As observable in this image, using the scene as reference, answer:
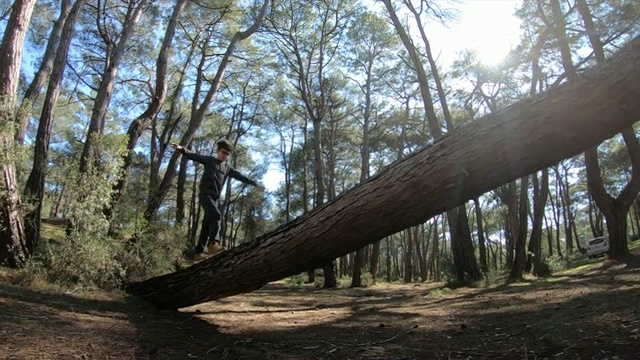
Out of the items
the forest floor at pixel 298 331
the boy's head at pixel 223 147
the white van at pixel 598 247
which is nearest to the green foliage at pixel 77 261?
the forest floor at pixel 298 331

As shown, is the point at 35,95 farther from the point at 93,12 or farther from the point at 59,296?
the point at 93,12

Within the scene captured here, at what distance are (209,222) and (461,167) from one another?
159 inches

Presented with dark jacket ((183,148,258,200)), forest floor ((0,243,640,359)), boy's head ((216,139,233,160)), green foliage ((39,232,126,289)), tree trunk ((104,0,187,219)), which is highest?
tree trunk ((104,0,187,219))

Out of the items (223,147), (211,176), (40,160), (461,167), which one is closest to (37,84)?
(40,160)

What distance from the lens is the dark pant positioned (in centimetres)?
596

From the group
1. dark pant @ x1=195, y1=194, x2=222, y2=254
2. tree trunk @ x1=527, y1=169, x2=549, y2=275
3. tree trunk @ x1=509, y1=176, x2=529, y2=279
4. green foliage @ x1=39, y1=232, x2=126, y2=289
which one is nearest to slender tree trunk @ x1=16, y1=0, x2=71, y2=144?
green foliage @ x1=39, y1=232, x2=126, y2=289

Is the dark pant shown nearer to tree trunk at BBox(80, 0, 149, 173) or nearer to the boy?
the boy

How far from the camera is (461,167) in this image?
3.14m

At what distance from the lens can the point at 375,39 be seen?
738 inches

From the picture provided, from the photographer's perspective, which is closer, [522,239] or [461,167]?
[461,167]

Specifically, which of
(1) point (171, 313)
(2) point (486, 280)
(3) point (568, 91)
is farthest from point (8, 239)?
(2) point (486, 280)

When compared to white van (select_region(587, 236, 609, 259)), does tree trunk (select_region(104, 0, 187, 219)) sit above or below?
above

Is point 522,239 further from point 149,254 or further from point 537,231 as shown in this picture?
point 149,254

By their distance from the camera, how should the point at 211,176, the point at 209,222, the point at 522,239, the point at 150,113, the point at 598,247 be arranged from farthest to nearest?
1. the point at 598,247
2. the point at 522,239
3. the point at 150,113
4. the point at 211,176
5. the point at 209,222
